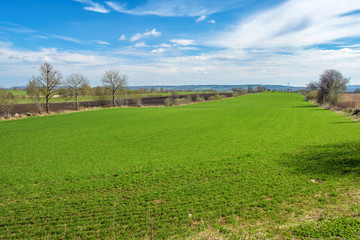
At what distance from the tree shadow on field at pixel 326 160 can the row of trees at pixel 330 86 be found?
154 ft

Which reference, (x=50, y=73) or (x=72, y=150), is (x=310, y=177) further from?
(x=50, y=73)

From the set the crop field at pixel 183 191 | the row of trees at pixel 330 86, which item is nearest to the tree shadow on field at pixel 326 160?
the crop field at pixel 183 191

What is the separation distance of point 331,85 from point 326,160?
180 feet

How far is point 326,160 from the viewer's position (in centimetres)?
1218

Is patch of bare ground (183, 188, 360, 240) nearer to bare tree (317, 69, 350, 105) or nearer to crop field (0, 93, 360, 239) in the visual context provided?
crop field (0, 93, 360, 239)

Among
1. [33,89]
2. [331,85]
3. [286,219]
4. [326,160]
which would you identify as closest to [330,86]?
[331,85]

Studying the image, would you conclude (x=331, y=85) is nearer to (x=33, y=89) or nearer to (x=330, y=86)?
(x=330, y=86)

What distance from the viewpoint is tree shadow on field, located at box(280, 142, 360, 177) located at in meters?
10.6

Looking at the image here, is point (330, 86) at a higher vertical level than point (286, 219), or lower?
higher

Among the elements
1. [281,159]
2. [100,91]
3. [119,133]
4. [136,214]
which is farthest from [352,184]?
[100,91]

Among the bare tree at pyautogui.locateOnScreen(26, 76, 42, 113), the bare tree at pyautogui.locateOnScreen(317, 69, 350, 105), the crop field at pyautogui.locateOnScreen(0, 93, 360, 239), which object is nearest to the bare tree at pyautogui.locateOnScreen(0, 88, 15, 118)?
the bare tree at pyautogui.locateOnScreen(26, 76, 42, 113)

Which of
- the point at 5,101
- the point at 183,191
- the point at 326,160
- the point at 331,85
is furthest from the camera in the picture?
the point at 331,85

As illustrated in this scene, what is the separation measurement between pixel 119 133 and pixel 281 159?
53.8ft

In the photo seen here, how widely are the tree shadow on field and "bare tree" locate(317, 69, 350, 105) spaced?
47021 mm
